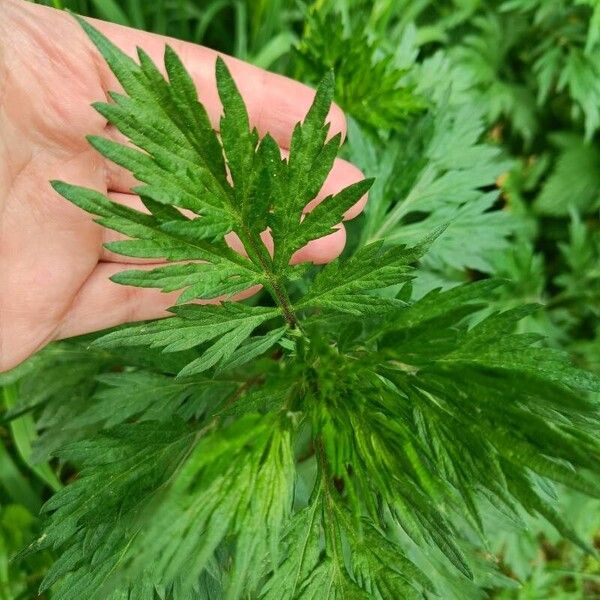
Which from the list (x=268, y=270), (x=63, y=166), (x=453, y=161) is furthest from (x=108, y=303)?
(x=453, y=161)

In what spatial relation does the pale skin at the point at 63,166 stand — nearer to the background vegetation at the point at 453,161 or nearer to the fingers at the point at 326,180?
the fingers at the point at 326,180

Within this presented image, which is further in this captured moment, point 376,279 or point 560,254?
point 560,254

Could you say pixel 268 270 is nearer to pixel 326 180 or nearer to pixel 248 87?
pixel 326 180

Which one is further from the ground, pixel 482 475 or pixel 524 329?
pixel 482 475

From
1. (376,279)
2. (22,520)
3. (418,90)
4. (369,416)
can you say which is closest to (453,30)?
(418,90)

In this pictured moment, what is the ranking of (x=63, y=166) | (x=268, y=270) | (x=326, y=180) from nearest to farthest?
(x=268, y=270)
(x=63, y=166)
(x=326, y=180)

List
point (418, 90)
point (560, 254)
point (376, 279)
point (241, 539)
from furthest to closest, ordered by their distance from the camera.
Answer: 1. point (560, 254)
2. point (418, 90)
3. point (376, 279)
4. point (241, 539)

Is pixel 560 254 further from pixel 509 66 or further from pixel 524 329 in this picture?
pixel 509 66
